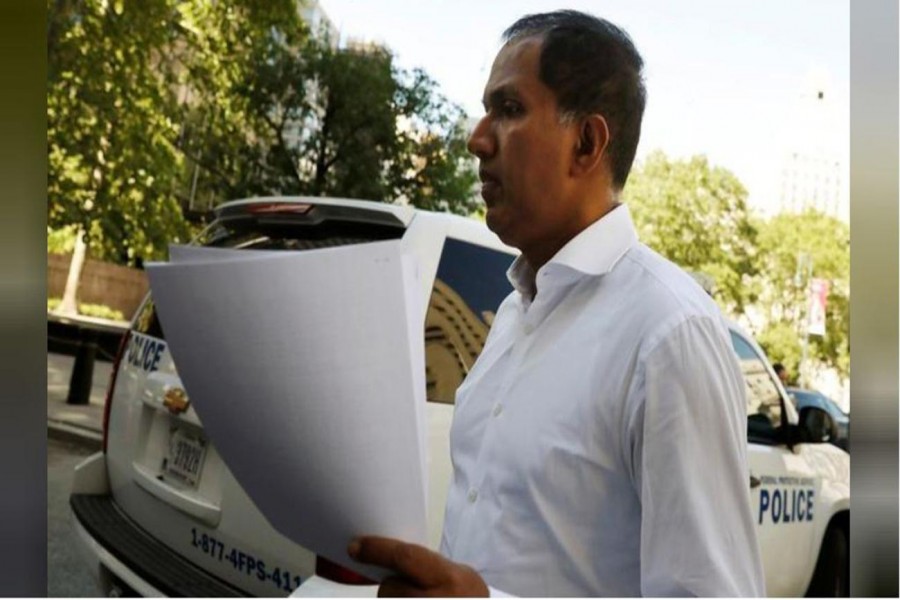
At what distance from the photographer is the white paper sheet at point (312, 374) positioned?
34.2 inches

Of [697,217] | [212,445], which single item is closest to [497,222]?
[212,445]

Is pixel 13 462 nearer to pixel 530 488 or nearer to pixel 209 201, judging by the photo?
pixel 530 488

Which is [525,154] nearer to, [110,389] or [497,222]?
[497,222]

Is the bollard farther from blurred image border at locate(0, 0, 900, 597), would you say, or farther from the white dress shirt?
the white dress shirt

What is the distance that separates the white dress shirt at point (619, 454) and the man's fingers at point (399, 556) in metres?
0.34

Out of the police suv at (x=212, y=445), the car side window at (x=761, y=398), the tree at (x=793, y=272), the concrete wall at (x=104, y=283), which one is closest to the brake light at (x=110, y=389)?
the police suv at (x=212, y=445)

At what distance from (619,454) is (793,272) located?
45.5 metres

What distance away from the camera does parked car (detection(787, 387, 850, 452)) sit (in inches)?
201

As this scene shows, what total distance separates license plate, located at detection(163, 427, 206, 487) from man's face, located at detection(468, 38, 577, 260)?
250 centimetres

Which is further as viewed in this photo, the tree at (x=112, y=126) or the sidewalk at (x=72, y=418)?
the tree at (x=112, y=126)

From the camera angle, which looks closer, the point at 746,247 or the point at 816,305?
the point at 746,247

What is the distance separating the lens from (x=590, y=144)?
1.45m

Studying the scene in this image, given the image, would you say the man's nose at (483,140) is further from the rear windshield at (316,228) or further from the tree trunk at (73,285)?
the tree trunk at (73,285)

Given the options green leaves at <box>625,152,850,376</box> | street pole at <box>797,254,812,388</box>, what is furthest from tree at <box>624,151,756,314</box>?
street pole at <box>797,254,812,388</box>
